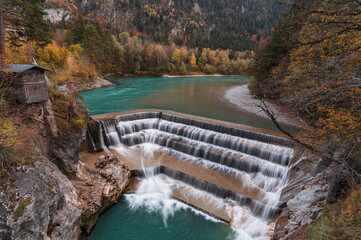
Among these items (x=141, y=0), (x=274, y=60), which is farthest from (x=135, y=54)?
(x=141, y=0)

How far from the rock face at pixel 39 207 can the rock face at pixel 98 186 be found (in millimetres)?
728

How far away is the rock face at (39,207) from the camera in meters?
4.92

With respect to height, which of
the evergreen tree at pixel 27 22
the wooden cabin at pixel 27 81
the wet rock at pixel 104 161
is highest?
the evergreen tree at pixel 27 22

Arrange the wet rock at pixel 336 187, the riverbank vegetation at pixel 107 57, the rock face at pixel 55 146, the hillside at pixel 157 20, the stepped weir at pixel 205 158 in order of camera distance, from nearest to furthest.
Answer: the wet rock at pixel 336 187, the rock face at pixel 55 146, the stepped weir at pixel 205 158, the riverbank vegetation at pixel 107 57, the hillside at pixel 157 20

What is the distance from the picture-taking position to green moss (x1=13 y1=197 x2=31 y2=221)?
16.3 feet

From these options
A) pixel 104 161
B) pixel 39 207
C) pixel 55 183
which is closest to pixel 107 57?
pixel 104 161

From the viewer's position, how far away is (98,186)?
10.2m

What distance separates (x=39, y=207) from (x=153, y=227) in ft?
18.9

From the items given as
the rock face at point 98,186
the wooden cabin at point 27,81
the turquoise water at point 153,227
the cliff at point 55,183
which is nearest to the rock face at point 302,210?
the turquoise water at point 153,227

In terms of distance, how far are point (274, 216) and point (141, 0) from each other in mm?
210712

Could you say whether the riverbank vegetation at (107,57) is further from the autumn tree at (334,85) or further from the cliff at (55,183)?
the autumn tree at (334,85)

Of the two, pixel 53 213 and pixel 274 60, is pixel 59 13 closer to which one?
pixel 274 60

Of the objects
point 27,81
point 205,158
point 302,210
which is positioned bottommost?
point 205,158

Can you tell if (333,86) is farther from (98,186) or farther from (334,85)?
(98,186)
